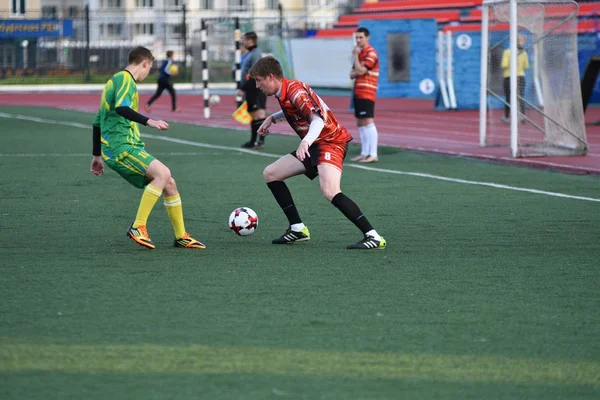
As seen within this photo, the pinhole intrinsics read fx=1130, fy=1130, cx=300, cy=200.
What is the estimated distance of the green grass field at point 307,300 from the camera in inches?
206

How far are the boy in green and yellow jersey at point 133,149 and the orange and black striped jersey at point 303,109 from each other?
107 cm

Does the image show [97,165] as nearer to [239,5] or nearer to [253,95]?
[253,95]

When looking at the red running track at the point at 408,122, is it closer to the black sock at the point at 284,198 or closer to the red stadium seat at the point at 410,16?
the red stadium seat at the point at 410,16

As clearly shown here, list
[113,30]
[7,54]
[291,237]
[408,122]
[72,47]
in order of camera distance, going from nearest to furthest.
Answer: [291,237] → [408,122] → [7,54] → [72,47] → [113,30]

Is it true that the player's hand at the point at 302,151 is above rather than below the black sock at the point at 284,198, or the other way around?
above

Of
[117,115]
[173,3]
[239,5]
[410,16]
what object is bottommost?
[117,115]

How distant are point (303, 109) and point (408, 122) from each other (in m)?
17.8

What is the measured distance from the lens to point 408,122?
2636cm

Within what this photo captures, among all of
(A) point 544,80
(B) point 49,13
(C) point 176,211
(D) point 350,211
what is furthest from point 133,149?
(B) point 49,13

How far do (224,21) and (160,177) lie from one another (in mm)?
33728

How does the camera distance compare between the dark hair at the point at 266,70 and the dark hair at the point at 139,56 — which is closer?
the dark hair at the point at 266,70

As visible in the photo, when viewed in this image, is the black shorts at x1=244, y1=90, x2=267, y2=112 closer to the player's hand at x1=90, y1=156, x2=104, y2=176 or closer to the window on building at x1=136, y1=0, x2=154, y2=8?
the player's hand at x1=90, y1=156, x2=104, y2=176

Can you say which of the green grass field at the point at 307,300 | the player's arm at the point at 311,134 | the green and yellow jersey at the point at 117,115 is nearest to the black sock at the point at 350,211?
the green grass field at the point at 307,300

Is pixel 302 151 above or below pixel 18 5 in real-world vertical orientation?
below
